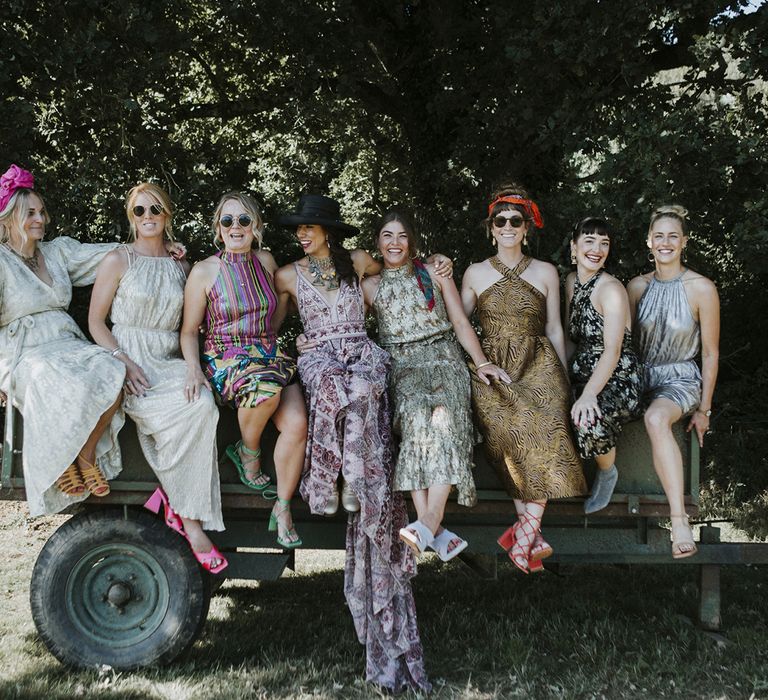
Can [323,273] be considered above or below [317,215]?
below

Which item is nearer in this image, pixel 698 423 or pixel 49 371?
pixel 49 371

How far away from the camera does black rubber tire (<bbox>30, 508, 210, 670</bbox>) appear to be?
430 cm

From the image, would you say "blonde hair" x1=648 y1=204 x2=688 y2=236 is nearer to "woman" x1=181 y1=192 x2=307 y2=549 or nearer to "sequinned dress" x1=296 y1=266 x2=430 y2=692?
"sequinned dress" x1=296 y1=266 x2=430 y2=692

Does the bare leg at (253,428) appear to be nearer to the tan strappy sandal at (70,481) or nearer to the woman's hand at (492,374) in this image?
the tan strappy sandal at (70,481)

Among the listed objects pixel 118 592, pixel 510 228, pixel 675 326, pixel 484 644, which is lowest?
pixel 484 644

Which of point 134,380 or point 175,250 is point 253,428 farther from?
point 175,250

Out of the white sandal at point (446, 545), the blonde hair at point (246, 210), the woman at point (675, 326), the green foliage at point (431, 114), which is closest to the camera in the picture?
the white sandal at point (446, 545)

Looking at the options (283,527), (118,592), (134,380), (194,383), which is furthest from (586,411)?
(118,592)

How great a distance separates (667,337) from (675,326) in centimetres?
8

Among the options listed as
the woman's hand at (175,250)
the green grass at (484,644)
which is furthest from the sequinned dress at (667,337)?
the woman's hand at (175,250)

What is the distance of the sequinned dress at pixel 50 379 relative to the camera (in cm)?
414

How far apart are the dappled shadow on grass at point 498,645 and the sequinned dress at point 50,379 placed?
41.1 inches

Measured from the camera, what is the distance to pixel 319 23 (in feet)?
22.4

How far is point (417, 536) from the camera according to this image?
4.01m
